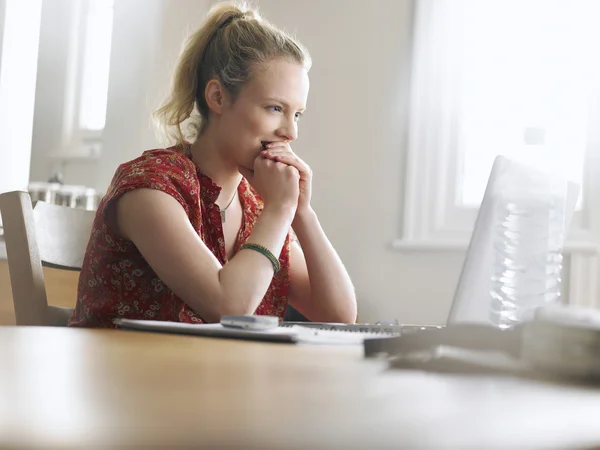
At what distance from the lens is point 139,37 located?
10.9 ft

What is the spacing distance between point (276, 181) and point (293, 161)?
64mm

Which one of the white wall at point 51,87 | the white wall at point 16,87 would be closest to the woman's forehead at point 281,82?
the white wall at point 16,87

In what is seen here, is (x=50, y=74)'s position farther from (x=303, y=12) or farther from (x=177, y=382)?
(x=177, y=382)

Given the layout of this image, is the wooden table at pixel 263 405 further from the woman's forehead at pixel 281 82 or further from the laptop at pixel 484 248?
the woman's forehead at pixel 281 82

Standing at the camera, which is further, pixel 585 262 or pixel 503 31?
pixel 503 31

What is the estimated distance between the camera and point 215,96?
161 centimetres

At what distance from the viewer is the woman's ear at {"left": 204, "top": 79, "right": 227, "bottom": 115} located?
1.60 metres

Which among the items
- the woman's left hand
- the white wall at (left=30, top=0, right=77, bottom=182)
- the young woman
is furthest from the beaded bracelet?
the white wall at (left=30, top=0, right=77, bottom=182)

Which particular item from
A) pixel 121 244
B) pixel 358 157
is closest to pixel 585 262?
pixel 358 157

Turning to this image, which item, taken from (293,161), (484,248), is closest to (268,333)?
(484,248)

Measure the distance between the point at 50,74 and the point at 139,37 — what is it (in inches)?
34.5

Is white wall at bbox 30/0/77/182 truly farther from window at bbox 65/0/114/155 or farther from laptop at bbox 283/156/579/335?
laptop at bbox 283/156/579/335

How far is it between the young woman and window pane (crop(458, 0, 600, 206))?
1.32 meters

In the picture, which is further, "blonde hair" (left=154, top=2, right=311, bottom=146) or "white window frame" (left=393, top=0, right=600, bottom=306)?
"white window frame" (left=393, top=0, right=600, bottom=306)
